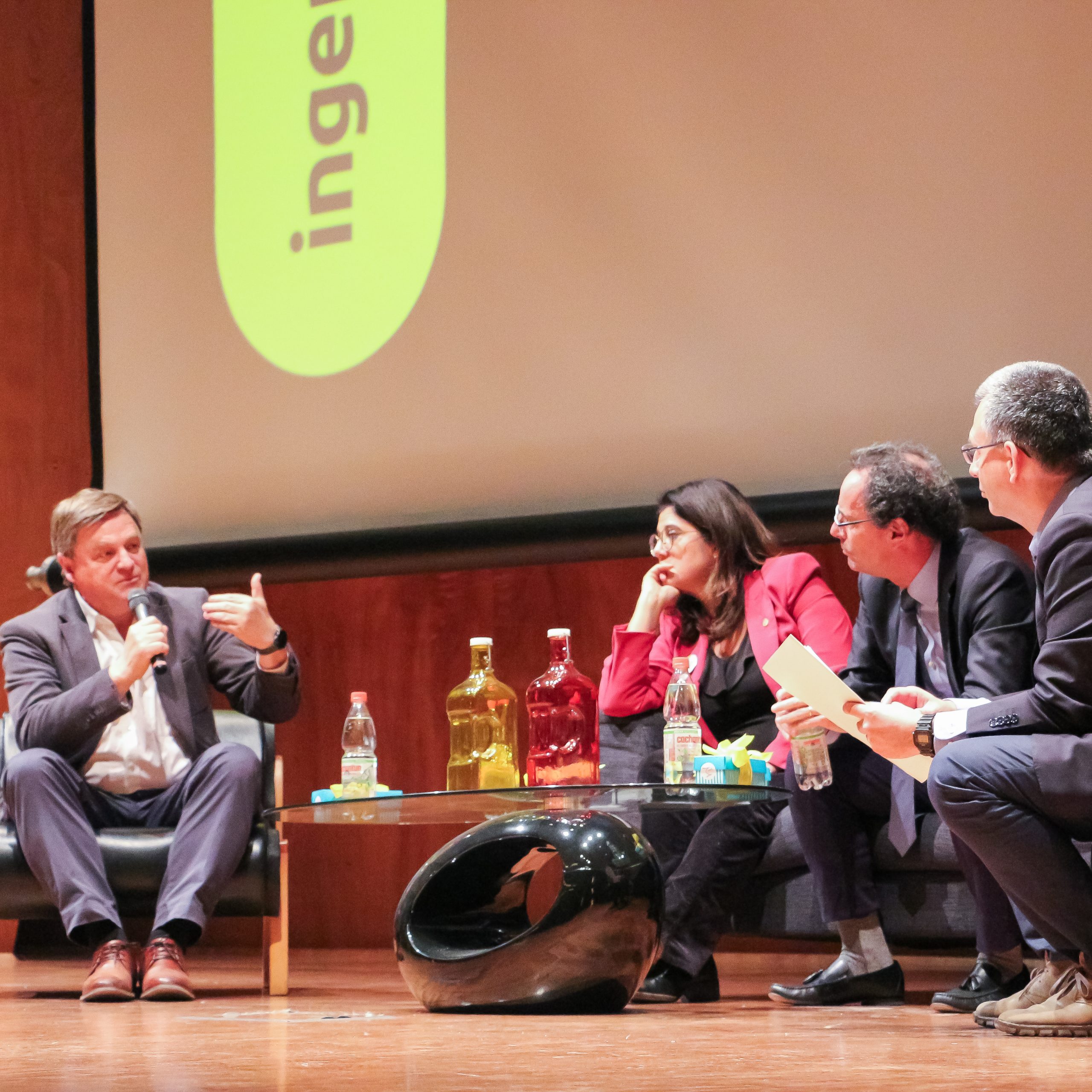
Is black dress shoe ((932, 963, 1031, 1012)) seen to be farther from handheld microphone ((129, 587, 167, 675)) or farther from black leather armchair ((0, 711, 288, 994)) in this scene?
handheld microphone ((129, 587, 167, 675))

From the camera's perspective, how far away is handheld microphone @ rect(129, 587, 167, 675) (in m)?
3.03

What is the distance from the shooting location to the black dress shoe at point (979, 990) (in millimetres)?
2344

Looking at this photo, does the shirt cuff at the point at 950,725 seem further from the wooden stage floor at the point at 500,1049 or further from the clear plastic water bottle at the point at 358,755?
the clear plastic water bottle at the point at 358,755

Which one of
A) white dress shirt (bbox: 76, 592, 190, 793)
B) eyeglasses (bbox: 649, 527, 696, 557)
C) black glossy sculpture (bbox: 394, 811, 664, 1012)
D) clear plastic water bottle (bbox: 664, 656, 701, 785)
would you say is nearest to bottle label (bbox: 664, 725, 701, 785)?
clear plastic water bottle (bbox: 664, 656, 701, 785)

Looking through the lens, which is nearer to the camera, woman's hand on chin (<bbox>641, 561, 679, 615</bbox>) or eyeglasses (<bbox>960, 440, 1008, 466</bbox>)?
eyeglasses (<bbox>960, 440, 1008, 466</bbox>)

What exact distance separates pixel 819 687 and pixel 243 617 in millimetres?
1354

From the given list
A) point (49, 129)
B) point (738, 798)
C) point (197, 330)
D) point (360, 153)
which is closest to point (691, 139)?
point (360, 153)

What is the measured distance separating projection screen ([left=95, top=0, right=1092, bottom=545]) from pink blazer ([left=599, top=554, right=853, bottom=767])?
0.47m

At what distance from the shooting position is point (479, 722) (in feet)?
9.26

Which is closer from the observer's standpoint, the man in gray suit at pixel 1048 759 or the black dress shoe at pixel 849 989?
the man in gray suit at pixel 1048 759

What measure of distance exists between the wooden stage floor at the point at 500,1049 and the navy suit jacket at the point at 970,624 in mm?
566

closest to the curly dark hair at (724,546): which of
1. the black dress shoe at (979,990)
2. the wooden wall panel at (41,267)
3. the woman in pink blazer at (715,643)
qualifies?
the woman in pink blazer at (715,643)

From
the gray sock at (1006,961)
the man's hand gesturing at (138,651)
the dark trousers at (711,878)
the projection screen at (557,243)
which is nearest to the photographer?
the gray sock at (1006,961)

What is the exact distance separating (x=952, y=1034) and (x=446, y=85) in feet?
9.44
